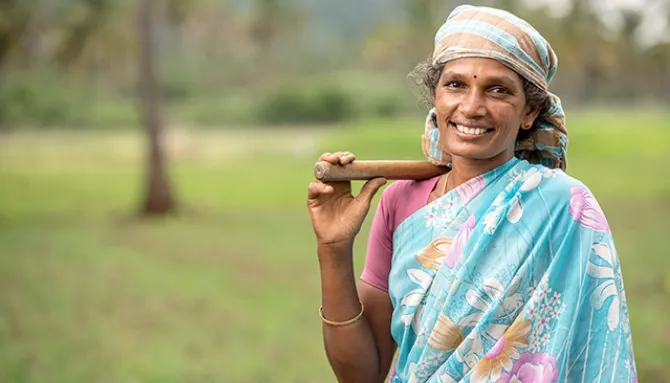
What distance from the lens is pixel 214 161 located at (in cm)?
1434

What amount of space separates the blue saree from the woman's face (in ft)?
0.26

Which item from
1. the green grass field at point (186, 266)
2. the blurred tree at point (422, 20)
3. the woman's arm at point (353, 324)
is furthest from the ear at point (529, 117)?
the blurred tree at point (422, 20)

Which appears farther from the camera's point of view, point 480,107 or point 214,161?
point 214,161

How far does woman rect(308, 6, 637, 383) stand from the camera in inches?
51.0

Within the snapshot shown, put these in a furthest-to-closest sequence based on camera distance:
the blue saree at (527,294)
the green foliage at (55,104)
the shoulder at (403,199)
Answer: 1. the green foliage at (55,104)
2. the shoulder at (403,199)
3. the blue saree at (527,294)

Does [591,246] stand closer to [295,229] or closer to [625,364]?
[625,364]

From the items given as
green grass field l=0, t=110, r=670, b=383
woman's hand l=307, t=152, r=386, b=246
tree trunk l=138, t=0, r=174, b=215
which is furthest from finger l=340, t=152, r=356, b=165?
tree trunk l=138, t=0, r=174, b=215

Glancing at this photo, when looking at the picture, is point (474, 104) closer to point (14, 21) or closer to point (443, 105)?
point (443, 105)

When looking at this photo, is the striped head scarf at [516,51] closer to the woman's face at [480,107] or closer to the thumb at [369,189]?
the woman's face at [480,107]

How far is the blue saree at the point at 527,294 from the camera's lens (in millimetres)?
1292

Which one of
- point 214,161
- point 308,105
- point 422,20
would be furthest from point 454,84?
point 422,20

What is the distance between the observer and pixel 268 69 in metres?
23.8

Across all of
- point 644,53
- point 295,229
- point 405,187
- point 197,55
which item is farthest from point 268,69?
point 405,187

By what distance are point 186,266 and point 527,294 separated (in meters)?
5.85
